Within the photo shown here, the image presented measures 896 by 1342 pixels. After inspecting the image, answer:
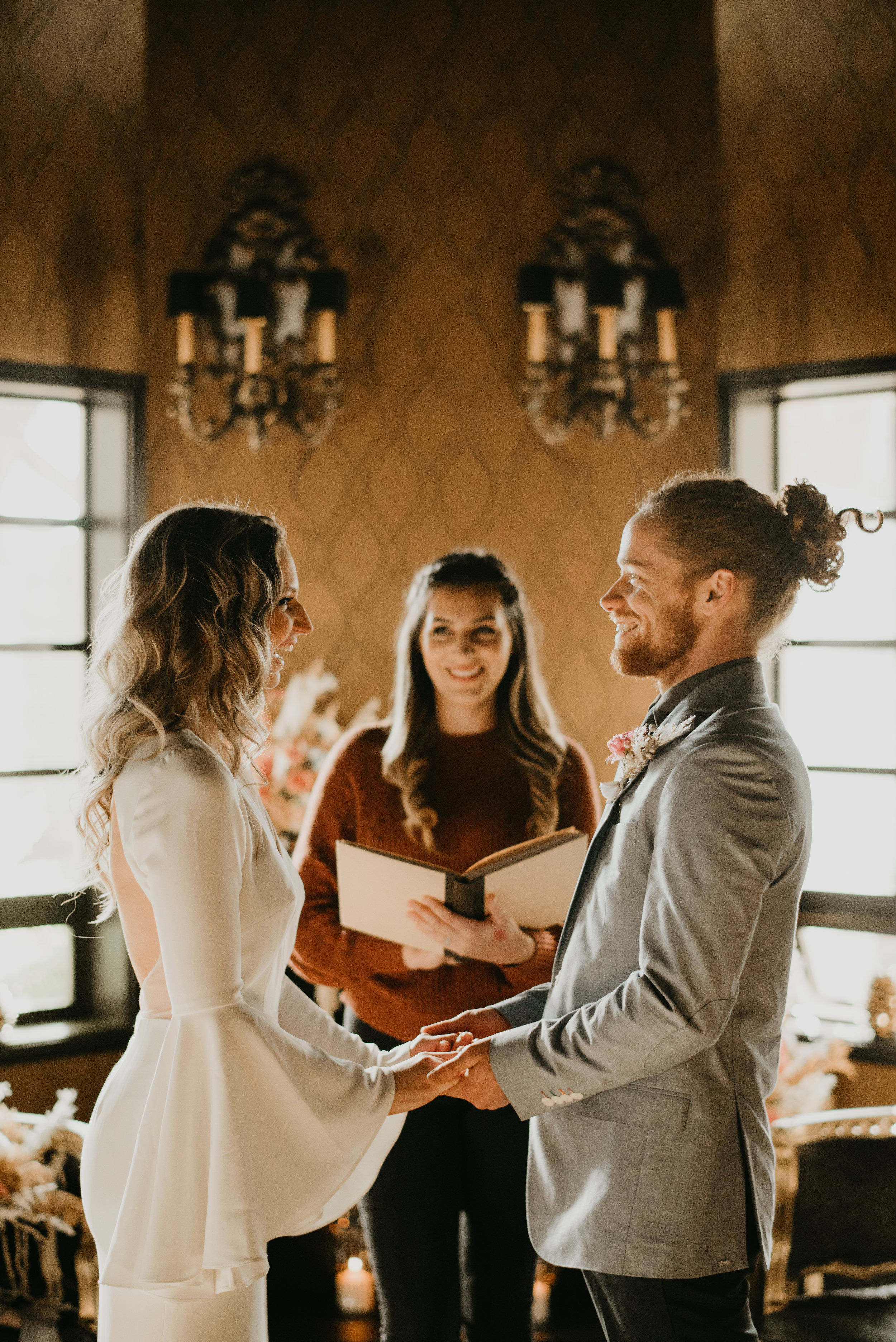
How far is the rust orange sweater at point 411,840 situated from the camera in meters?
1.99

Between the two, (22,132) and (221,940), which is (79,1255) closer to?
(221,940)

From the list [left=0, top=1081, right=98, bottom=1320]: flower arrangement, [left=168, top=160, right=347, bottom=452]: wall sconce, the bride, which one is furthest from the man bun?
[left=168, top=160, right=347, bottom=452]: wall sconce

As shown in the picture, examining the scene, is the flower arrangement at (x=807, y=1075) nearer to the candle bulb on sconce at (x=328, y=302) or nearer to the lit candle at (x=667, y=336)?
the lit candle at (x=667, y=336)

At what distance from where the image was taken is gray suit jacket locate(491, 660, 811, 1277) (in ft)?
4.35

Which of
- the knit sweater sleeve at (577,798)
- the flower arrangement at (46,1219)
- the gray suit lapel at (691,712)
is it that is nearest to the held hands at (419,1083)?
the gray suit lapel at (691,712)

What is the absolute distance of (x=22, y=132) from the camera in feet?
11.1

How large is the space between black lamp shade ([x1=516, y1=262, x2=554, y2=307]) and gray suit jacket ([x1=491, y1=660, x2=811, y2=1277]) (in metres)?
2.32

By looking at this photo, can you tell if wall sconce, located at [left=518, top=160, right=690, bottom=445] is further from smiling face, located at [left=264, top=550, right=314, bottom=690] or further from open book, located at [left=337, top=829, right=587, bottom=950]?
smiling face, located at [left=264, top=550, right=314, bottom=690]

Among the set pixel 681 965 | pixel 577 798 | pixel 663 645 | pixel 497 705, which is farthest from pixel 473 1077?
pixel 497 705

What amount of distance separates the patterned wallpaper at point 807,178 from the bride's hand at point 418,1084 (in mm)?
2758

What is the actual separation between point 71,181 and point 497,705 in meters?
2.32

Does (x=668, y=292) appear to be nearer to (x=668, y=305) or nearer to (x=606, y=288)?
(x=668, y=305)

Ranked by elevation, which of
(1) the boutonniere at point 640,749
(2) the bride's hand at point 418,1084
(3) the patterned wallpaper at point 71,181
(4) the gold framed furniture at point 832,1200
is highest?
(3) the patterned wallpaper at point 71,181

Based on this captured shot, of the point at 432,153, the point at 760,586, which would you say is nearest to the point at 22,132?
the point at 432,153
